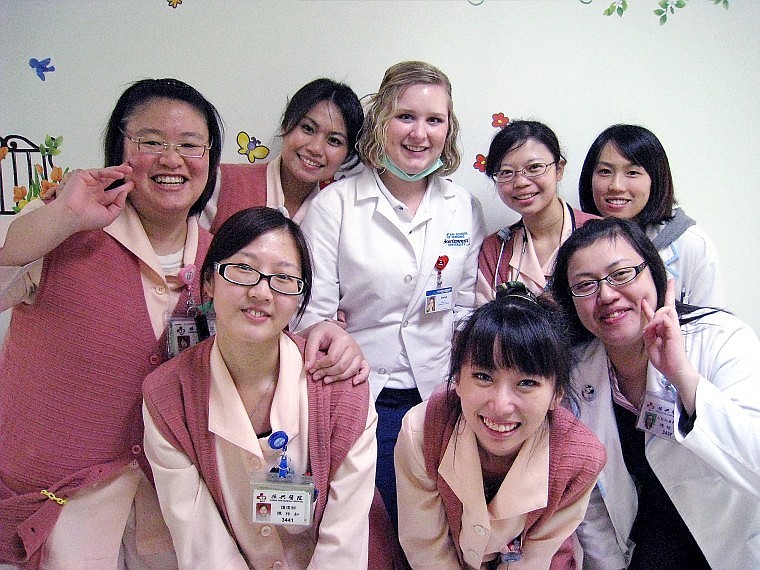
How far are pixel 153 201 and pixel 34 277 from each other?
343mm

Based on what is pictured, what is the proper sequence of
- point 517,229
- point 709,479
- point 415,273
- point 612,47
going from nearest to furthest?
point 709,479 → point 415,273 → point 517,229 → point 612,47

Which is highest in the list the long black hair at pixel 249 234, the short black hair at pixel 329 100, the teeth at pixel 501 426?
the short black hair at pixel 329 100

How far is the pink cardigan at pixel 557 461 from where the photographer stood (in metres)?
1.33

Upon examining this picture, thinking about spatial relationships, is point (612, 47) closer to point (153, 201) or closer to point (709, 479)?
point (709, 479)

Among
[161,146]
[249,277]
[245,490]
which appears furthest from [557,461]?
[161,146]

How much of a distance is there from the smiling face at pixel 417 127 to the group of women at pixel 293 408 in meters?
0.54

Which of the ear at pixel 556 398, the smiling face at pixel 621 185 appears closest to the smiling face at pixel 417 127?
the smiling face at pixel 621 185

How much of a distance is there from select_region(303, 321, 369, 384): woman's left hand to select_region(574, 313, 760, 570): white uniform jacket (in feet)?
2.20

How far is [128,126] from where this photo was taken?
4.70ft

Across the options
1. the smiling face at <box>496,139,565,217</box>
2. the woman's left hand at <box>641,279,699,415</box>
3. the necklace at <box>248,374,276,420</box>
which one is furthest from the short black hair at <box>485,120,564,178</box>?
A: the necklace at <box>248,374,276,420</box>

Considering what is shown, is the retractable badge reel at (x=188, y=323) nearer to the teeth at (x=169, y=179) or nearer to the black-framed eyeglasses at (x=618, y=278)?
the teeth at (x=169, y=179)

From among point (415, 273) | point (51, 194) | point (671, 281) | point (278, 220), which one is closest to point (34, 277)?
point (51, 194)

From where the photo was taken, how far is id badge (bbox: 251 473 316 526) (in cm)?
127

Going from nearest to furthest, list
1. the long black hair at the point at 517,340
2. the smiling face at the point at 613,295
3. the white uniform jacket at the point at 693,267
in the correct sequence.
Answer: the long black hair at the point at 517,340
the smiling face at the point at 613,295
the white uniform jacket at the point at 693,267
